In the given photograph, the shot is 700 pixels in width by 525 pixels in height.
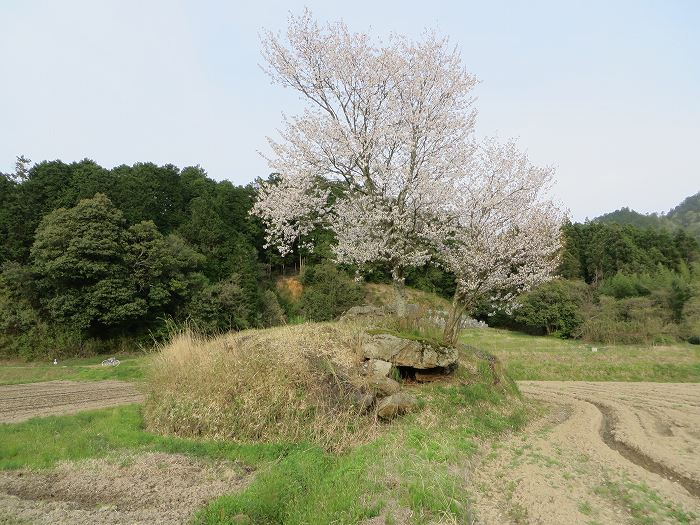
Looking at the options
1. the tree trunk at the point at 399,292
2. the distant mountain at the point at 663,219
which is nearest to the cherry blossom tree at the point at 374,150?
the tree trunk at the point at 399,292

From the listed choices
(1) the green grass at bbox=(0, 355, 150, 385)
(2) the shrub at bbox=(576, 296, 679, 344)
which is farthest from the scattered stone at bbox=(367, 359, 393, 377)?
(2) the shrub at bbox=(576, 296, 679, 344)

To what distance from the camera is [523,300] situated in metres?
54.2

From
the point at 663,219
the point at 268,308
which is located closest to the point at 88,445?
the point at 268,308

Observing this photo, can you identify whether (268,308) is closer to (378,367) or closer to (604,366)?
(604,366)

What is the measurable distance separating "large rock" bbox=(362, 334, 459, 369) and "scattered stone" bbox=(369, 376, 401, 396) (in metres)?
0.60

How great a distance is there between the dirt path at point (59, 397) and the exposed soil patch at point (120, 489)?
15.4 ft

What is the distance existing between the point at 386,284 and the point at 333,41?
5043cm

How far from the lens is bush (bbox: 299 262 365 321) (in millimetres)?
39094

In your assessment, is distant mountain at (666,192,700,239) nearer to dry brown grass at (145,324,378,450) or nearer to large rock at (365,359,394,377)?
large rock at (365,359,394,377)

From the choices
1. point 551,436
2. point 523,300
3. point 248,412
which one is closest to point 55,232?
point 248,412

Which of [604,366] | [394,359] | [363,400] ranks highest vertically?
[394,359]

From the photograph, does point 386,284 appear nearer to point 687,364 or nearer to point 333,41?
point 687,364

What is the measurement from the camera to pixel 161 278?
3738cm

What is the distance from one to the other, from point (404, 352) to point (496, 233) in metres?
5.22
